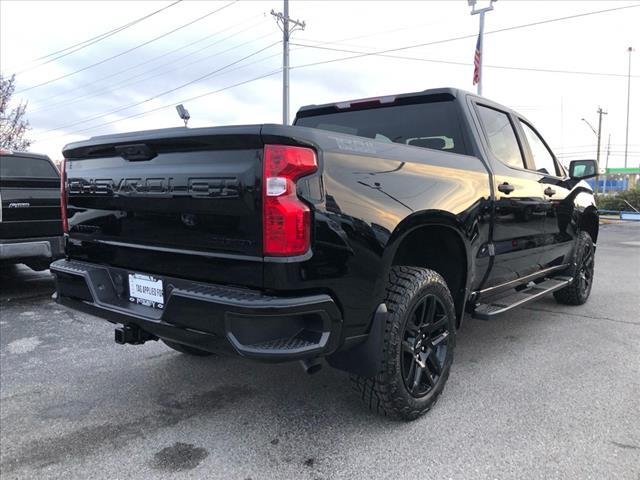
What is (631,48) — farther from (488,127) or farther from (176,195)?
(176,195)

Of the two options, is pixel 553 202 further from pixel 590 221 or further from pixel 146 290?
pixel 146 290

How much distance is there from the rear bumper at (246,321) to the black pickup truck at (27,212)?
3957 mm

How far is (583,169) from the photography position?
16.7 feet

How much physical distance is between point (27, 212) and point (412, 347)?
16.4ft

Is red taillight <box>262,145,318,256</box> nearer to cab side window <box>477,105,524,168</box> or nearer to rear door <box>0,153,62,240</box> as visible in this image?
cab side window <box>477,105,524,168</box>

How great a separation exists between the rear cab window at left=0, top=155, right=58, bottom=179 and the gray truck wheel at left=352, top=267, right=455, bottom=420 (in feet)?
16.6

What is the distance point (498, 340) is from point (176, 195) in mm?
3265

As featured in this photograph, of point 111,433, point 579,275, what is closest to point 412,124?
point 111,433

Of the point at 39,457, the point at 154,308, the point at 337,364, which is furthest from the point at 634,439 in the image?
the point at 39,457

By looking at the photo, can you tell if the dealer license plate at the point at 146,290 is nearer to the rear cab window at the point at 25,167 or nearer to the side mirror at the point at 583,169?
the rear cab window at the point at 25,167

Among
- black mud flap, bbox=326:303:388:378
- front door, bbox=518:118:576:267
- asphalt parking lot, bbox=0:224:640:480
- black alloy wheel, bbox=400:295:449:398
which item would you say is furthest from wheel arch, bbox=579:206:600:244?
black mud flap, bbox=326:303:388:378

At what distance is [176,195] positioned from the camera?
2.52 meters

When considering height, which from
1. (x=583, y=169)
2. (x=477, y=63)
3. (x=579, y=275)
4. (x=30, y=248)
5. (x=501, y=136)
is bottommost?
(x=579, y=275)

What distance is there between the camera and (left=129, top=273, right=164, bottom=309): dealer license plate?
104 inches
